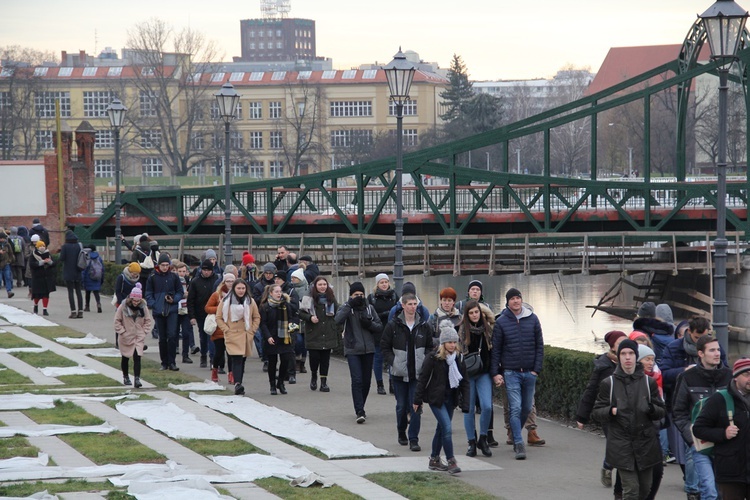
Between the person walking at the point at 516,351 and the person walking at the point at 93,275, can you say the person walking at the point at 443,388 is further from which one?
the person walking at the point at 93,275

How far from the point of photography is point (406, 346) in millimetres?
12430

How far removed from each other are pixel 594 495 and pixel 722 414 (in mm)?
A: 1987

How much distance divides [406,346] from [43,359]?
797cm

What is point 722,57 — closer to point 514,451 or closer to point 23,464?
point 514,451

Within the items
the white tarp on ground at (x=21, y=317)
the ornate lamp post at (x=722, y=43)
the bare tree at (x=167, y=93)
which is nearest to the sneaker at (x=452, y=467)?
the ornate lamp post at (x=722, y=43)

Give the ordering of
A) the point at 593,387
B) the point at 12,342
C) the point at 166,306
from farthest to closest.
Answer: the point at 12,342 < the point at 166,306 < the point at 593,387

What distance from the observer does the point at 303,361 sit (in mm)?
17734

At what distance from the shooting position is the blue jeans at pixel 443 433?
11.1 meters

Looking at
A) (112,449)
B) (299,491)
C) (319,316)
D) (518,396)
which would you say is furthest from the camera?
(319,316)

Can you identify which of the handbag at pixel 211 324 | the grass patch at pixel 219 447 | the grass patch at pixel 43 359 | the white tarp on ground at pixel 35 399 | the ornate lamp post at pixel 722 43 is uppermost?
the ornate lamp post at pixel 722 43

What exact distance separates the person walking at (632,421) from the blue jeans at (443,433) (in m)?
2.14

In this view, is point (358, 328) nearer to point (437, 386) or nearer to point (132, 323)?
point (437, 386)

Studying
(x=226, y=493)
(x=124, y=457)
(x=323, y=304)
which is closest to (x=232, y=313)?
(x=323, y=304)

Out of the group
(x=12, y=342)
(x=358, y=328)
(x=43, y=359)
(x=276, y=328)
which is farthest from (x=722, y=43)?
(x=12, y=342)
